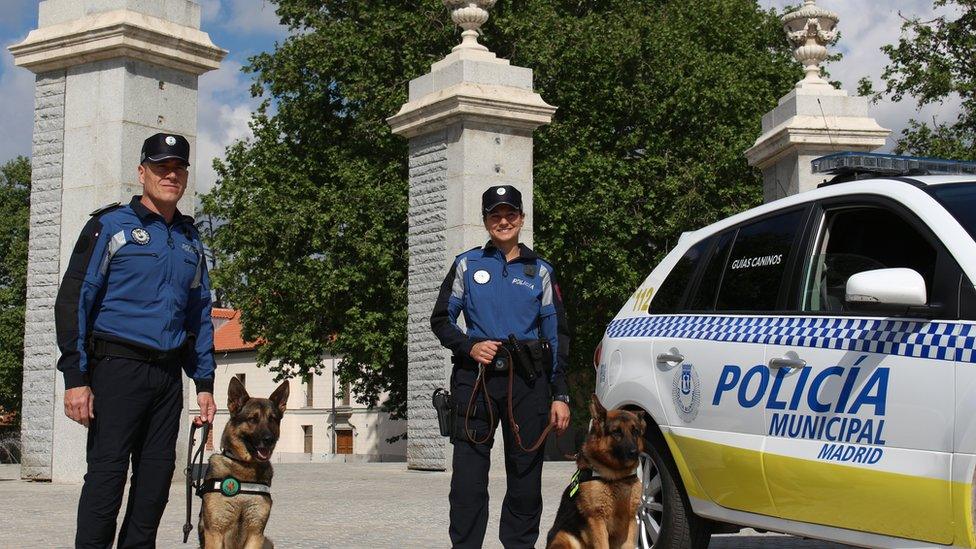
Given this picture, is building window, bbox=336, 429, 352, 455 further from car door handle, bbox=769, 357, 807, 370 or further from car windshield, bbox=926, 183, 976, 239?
car windshield, bbox=926, 183, 976, 239

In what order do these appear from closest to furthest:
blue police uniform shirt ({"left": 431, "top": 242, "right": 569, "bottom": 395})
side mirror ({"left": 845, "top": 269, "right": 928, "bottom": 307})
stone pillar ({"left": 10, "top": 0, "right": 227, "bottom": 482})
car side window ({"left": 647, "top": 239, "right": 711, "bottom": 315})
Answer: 1. side mirror ({"left": 845, "top": 269, "right": 928, "bottom": 307})
2. blue police uniform shirt ({"left": 431, "top": 242, "right": 569, "bottom": 395})
3. car side window ({"left": 647, "top": 239, "right": 711, "bottom": 315})
4. stone pillar ({"left": 10, "top": 0, "right": 227, "bottom": 482})

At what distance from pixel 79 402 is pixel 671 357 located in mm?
3037

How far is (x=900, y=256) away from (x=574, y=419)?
25848mm

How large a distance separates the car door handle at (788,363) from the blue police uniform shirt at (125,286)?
9.05 ft

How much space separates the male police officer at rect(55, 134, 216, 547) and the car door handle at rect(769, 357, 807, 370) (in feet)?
9.04

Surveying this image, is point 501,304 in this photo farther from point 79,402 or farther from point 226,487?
point 79,402

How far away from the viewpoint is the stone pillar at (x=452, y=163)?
17.9 meters

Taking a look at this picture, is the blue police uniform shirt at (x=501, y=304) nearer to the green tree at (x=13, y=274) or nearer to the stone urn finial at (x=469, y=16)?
the stone urn finial at (x=469, y=16)

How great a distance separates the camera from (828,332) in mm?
5492

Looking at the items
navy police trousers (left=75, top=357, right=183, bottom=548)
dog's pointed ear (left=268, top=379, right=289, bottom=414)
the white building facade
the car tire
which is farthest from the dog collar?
the white building facade

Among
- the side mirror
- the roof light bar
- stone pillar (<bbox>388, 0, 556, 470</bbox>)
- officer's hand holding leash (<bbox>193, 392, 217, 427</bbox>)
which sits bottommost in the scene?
officer's hand holding leash (<bbox>193, 392, 217, 427</bbox>)

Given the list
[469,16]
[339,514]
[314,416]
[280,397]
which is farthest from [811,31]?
[314,416]

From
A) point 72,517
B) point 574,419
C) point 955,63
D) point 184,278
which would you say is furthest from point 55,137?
point 955,63

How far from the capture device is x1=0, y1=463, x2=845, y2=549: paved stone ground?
352 inches
